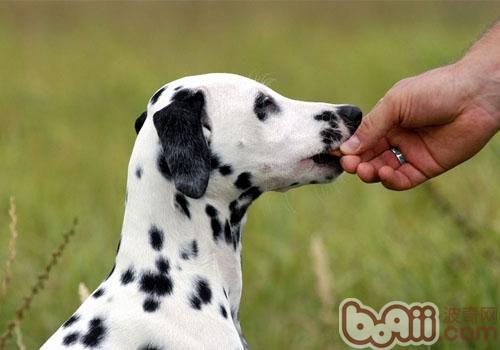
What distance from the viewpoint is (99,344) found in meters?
3.27

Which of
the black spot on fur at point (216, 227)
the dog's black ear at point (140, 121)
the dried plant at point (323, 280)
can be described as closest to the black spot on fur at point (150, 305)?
the black spot on fur at point (216, 227)

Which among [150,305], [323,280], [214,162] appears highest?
[214,162]

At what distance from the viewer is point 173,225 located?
3479mm

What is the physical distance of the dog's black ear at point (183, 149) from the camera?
11.0 feet

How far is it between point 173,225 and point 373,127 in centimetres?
80

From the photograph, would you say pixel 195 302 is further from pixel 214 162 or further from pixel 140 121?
pixel 140 121

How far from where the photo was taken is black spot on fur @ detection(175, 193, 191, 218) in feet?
11.4

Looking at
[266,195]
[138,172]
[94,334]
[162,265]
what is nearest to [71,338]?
[94,334]

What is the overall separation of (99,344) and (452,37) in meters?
10.9

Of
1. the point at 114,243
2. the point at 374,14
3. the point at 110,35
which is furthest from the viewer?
the point at 374,14

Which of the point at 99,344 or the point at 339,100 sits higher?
the point at 99,344

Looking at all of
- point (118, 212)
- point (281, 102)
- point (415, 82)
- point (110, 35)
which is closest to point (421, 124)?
point (415, 82)

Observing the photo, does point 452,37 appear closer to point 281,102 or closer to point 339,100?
point 339,100

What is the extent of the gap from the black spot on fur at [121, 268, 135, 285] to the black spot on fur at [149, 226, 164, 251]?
107 mm
